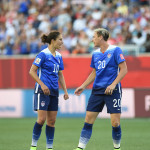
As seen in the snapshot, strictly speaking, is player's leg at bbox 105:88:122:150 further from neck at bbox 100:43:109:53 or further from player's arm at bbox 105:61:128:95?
neck at bbox 100:43:109:53

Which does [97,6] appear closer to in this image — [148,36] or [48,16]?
[48,16]

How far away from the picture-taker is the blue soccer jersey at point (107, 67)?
327 inches

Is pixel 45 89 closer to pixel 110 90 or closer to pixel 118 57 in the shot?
pixel 110 90

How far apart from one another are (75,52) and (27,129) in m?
5.52

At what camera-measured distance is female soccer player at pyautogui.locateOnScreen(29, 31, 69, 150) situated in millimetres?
8555

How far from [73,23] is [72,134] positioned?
352 inches

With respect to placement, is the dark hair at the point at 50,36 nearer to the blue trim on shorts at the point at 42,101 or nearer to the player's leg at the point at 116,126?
the blue trim on shorts at the point at 42,101

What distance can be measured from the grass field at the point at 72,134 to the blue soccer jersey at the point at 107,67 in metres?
1.81

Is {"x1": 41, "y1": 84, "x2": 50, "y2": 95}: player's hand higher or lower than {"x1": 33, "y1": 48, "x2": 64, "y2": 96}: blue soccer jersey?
lower

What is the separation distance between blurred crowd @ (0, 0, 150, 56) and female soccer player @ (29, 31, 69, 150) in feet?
29.0

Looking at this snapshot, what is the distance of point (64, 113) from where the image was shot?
54.6 feet

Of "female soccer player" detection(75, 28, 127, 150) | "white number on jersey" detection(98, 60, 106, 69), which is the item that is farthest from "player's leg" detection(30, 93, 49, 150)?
"white number on jersey" detection(98, 60, 106, 69)

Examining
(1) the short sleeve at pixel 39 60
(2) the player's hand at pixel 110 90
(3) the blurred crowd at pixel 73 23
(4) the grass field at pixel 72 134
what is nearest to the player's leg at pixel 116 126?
(2) the player's hand at pixel 110 90

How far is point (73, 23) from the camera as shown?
66.8 feet
